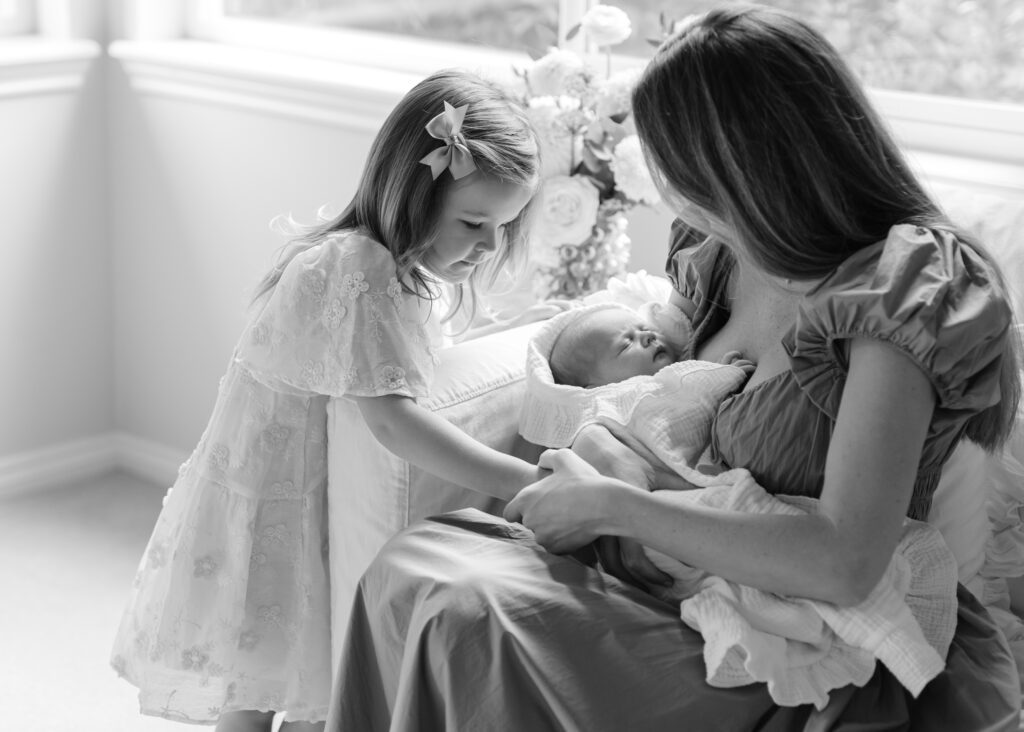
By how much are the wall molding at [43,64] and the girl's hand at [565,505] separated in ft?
6.34

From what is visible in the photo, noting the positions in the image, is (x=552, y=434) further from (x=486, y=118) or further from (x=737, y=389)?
(x=486, y=118)

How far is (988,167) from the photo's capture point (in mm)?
2121

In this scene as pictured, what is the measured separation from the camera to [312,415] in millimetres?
1767

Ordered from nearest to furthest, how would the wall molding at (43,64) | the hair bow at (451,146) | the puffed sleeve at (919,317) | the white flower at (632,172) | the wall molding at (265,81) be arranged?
the puffed sleeve at (919,317), the hair bow at (451,146), the white flower at (632,172), the wall molding at (265,81), the wall molding at (43,64)

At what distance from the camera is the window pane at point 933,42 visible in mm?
2229

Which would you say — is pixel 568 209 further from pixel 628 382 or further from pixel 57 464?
pixel 57 464

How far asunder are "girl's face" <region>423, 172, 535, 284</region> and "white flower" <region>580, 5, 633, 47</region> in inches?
19.7

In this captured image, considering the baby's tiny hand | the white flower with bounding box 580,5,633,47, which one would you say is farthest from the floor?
the white flower with bounding box 580,5,633,47

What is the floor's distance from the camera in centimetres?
227

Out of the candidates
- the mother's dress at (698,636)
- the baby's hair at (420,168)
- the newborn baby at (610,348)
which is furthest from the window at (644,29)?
the mother's dress at (698,636)

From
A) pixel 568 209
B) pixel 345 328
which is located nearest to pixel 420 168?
pixel 345 328

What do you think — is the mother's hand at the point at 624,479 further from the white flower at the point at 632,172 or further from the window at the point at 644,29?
the window at the point at 644,29

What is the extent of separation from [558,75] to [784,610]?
3.61 feet

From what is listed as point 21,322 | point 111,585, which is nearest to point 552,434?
point 111,585
